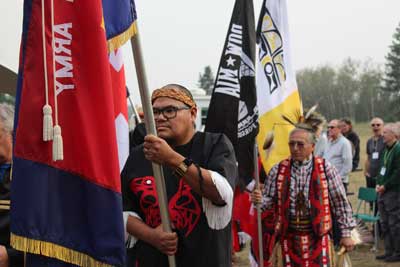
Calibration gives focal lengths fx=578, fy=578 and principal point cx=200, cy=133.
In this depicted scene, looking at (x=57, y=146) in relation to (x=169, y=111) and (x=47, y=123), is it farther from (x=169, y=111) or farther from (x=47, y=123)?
(x=169, y=111)

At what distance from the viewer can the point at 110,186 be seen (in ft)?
8.58

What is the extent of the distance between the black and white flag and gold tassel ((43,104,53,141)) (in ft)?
8.29

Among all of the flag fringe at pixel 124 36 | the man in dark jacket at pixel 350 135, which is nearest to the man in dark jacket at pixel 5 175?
the flag fringe at pixel 124 36

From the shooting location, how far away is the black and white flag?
4.86m

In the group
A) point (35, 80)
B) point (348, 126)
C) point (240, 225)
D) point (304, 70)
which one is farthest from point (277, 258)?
point (304, 70)

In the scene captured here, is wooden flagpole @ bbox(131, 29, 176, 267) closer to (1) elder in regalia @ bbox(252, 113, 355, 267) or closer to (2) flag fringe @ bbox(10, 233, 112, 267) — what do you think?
(2) flag fringe @ bbox(10, 233, 112, 267)

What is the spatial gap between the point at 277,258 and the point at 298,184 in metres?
0.75

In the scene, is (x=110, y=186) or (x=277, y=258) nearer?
(x=110, y=186)

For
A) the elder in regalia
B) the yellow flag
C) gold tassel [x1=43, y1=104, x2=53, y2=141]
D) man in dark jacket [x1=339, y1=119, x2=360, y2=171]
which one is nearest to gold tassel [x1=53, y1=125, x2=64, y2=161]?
gold tassel [x1=43, y1=104, x2=53, y2=141]

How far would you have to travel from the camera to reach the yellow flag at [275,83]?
20.3ft

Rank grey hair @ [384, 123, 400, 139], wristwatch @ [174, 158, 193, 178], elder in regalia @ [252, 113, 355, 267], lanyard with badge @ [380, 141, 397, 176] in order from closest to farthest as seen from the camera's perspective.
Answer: wristwatch @ [174, 158, 193, 178] → elder in regalia @ [252, 113, 355, 267] → grey hair @ [384, 123, 400, 139] → lanyard with badge @ [380, 141, 397, 176]

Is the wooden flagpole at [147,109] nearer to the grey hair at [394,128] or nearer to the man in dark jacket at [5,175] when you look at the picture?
the man in dark jacket at [5,175]

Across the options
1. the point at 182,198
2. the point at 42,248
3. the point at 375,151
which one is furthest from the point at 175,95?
the point at 375,151

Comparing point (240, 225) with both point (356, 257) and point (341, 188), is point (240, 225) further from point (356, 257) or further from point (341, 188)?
point (356, 257)
